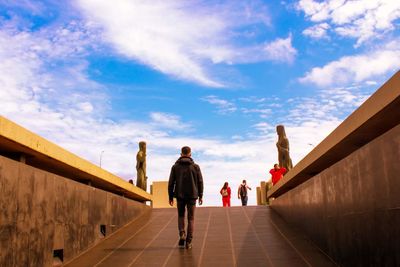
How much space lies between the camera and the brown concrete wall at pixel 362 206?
15.6ft

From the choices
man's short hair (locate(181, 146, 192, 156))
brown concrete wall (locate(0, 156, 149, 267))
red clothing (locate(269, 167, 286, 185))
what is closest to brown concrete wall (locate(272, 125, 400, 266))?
man's short hair (locate(181, 146, 192, 156))

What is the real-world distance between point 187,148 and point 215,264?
9.51 feet

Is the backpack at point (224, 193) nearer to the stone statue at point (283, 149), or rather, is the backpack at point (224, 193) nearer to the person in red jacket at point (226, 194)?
the person in red jacket at point (226, 194)

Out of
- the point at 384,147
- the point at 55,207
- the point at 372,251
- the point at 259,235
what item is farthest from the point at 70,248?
the point at 384,147

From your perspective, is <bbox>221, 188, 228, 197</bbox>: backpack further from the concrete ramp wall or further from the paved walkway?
the concrete ramp wall

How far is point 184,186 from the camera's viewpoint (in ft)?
29.9

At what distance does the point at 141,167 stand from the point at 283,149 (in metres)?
5.87

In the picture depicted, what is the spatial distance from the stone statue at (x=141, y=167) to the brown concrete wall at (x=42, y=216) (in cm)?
965

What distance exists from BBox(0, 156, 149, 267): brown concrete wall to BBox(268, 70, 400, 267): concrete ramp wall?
3949mm

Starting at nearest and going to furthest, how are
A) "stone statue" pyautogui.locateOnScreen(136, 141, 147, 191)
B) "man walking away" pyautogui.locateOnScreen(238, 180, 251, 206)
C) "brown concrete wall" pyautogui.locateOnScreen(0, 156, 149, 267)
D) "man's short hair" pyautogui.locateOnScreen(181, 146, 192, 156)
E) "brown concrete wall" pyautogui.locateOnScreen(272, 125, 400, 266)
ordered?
"brown concrete wall" pyautogui.locateOnScreen(272, 125, 400, 266) → "brown concrete wall" pyautogui.locateOnScreen(0, 156, 149, 267) → "man's short hair" pyautogui.locateOnScreen(181, 146, 192, 156) → "stone statue" pyautogui.locateOnScreen(136, 141, 147, 191) → "man walking away" pyautogui.locateOnScreen(238, 180, 251, 206)

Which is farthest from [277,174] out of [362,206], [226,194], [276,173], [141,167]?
[362,206]

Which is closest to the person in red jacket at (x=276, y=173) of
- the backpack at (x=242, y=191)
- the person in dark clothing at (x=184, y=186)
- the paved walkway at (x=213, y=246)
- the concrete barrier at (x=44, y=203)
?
the paved walkway at (x=213, y=246)

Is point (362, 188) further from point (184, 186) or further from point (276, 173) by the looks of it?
point (276, 173)

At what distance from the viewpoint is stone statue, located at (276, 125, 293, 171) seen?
17156 mm
